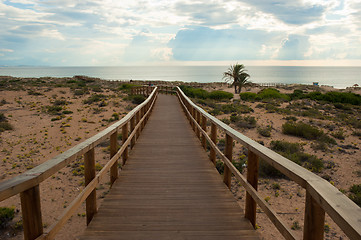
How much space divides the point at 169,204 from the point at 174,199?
20cm

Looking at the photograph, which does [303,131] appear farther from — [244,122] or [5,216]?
[5,216]

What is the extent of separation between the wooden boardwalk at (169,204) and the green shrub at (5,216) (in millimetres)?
2938

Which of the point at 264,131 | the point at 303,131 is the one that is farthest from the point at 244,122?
the point at 303,131

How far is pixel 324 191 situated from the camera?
184 cm

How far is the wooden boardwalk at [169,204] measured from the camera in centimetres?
327

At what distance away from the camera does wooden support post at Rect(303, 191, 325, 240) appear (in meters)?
1.93

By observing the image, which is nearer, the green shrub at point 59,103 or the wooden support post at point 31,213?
the wooden support post at point 31,213

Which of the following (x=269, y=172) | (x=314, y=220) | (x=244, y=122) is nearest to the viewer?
(x=314, y=220)

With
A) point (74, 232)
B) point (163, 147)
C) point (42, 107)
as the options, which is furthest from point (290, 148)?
point (42, 107)

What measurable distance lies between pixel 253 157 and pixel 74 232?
4.45 m

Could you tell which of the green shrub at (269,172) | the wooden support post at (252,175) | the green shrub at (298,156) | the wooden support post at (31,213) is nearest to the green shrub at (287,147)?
the green shrub at (298,156)

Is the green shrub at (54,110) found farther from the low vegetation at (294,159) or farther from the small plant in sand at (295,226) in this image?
the small plant in sand at (295,226)

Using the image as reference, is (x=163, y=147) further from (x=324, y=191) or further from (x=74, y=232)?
(x=324, y=191)

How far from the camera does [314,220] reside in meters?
1.96
